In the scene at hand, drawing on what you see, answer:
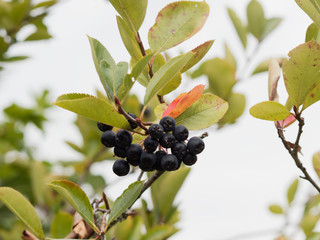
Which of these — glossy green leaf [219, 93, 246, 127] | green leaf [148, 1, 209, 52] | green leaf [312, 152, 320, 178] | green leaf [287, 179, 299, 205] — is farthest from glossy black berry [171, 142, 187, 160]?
green leaf [287, 179, 299, 205]

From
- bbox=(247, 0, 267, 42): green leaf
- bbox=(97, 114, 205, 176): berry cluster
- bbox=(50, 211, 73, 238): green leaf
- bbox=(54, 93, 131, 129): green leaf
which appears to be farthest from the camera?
bbox=(247, 0, 267, 42): green leaf

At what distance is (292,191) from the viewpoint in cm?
240

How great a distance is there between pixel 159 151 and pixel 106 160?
1.45 meters

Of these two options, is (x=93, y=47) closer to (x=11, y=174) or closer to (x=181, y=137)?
(x=181, y=137)

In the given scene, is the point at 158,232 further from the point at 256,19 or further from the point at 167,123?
the point at 256,19

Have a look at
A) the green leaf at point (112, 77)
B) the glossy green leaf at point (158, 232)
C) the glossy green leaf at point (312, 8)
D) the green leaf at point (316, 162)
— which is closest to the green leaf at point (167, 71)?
the green leaf at point (112, 77)

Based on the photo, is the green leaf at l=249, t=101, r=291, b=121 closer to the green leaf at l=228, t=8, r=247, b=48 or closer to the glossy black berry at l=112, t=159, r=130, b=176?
the glossy black berry at l=112, t=159, r=130, b=176

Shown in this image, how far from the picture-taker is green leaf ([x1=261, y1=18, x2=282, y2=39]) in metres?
2.05

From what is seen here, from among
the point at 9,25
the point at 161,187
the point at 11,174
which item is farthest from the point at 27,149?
the point at 161,187

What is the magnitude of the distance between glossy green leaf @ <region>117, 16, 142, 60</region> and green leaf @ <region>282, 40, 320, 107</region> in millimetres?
330

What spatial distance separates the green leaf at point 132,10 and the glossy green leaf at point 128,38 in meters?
0.01

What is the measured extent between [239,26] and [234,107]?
1.72 feet

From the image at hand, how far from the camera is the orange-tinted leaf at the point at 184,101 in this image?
2.67 ft

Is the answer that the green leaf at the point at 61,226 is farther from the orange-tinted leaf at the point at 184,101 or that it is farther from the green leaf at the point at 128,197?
the orange-tinted leaf at the point at 184,101
